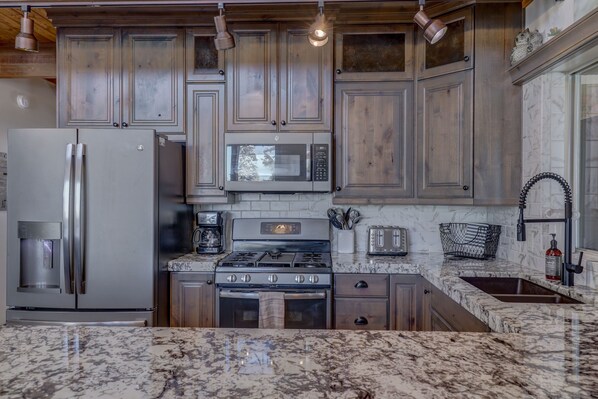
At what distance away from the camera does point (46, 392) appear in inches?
25.8

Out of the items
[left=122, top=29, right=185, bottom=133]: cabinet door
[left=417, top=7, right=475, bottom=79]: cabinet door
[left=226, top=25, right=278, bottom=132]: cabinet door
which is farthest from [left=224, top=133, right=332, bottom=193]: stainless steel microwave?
[left=417, top=7, right=475, bottom=79]: cabinet door

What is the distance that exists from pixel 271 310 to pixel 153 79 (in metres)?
1.80

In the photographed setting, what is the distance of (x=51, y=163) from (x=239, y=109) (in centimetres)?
121

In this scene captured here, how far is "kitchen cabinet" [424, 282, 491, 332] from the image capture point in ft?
5.24

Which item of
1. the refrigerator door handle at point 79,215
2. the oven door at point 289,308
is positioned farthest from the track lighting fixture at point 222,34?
the oven door at point 289,308

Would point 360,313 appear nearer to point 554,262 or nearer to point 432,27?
point 554,262

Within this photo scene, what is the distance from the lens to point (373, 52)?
2684 mm

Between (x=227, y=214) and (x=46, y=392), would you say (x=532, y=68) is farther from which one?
(x=46, y=392)

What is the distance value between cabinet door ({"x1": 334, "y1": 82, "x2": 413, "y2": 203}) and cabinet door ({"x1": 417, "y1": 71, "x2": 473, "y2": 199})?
0.09 m

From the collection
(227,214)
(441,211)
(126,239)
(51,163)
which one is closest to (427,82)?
(441,211)

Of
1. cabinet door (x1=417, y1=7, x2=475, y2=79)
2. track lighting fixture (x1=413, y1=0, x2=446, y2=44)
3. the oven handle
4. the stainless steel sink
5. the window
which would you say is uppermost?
cabinet door (x1=417, y1=7, x2=475, y2=79)

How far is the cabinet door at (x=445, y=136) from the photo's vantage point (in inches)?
96.3

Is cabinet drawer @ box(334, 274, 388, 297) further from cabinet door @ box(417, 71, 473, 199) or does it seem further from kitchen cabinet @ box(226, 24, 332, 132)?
kitchen cabinet @ box(226, 24, 332, 132)

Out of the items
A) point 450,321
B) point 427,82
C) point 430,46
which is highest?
point 430,46
